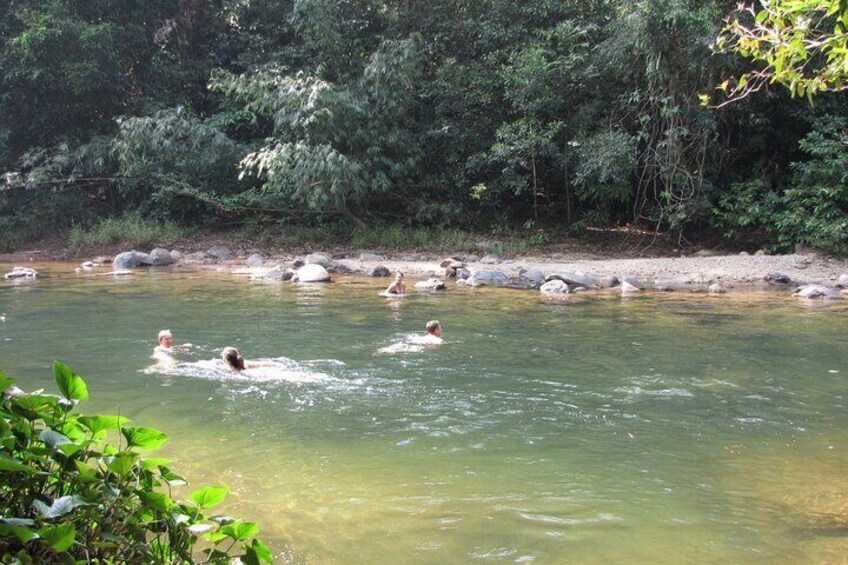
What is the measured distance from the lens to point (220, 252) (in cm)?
1952

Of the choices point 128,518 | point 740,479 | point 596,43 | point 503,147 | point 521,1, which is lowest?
point 740,479

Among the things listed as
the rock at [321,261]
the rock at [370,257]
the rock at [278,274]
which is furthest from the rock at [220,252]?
the rock at [370,257]

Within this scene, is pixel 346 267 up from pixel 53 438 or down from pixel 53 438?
down

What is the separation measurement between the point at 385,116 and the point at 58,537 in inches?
712

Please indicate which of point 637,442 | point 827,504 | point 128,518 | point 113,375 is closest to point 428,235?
point 113,375

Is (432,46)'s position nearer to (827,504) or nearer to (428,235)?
(428,235)

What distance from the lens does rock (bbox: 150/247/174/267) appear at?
18391mm

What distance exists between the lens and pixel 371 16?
20.3 metres

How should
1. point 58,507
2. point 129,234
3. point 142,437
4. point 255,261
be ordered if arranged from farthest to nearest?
point 129,234, point 255,261, point 142,437, point 58,507

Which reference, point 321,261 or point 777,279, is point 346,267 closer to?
point 321,261

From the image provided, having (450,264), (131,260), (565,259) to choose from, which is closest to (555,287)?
(450,264)

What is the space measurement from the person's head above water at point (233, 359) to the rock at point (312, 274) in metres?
7.62

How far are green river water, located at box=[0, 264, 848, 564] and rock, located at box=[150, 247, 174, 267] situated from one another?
5942mm

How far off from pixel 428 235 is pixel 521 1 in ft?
21.5
